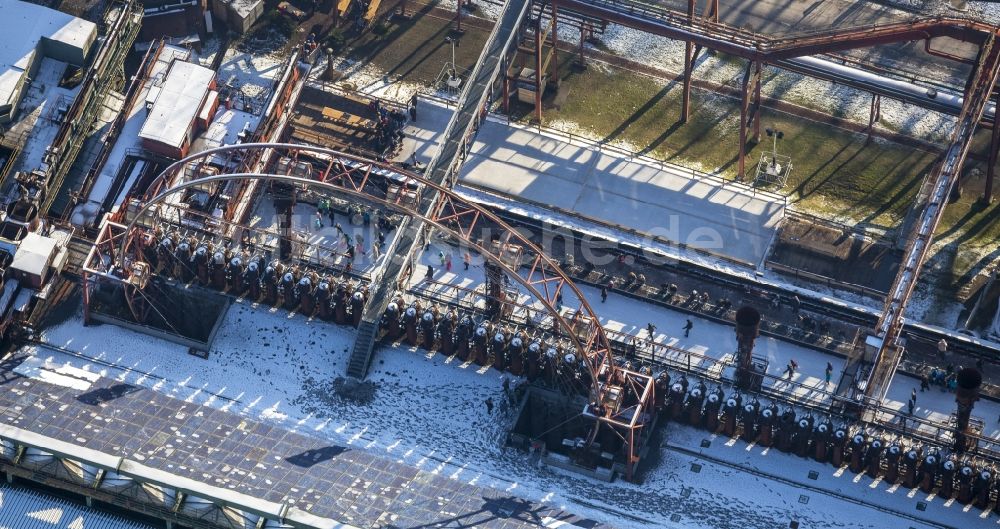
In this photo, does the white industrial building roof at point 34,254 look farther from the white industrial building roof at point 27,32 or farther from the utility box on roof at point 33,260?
the white industrial building roof at point 27,32

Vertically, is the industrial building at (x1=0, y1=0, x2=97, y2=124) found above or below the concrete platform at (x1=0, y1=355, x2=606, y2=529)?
above

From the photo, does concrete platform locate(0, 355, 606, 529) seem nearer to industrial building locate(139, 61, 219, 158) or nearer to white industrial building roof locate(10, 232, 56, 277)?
white industrial building roof locate(10, 232, 56, 277)

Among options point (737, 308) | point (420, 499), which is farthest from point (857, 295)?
point (420, 499)

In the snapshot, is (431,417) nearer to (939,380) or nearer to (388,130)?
(388,130)

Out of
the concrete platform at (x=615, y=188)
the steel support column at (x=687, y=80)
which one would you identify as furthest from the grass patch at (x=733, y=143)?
the concrete platform at (x=615, y=188)

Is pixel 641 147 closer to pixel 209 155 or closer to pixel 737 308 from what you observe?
pixel 737 308

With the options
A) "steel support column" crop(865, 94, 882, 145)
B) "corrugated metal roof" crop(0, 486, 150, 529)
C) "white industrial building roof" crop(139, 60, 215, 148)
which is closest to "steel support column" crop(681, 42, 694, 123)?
"steel support column" crop(865, 94, 882, 145)
